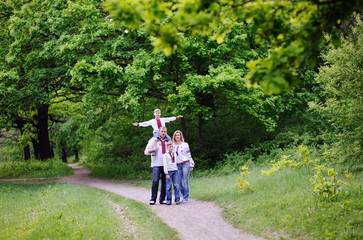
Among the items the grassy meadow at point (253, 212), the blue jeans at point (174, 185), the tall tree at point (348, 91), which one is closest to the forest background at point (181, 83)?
the tall tree at point (348, 91)

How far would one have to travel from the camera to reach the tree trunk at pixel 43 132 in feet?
84.7

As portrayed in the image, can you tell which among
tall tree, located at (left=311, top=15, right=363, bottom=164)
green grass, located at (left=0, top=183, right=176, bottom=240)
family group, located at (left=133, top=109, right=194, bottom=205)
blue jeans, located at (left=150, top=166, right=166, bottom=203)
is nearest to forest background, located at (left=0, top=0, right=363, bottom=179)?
tall tree, located at (left=311, top=15, right=363, bottom=164)

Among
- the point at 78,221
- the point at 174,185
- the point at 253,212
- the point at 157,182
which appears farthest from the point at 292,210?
the point at 78,221

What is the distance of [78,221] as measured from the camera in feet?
24.1

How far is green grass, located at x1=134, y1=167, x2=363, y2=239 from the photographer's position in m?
5.70

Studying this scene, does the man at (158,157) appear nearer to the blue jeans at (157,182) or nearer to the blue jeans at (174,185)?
the blue jeans at (157,182)

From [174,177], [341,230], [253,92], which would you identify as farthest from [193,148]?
[341,230]

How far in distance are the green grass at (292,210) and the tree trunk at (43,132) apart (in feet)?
66.1

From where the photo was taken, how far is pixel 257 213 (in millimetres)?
7340

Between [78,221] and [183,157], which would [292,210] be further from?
[78,221]

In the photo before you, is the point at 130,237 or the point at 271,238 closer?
the point at 271,238

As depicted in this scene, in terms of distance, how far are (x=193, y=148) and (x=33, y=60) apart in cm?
1058

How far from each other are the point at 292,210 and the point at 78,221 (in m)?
4.87

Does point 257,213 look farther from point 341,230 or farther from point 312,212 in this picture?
point 341,230
